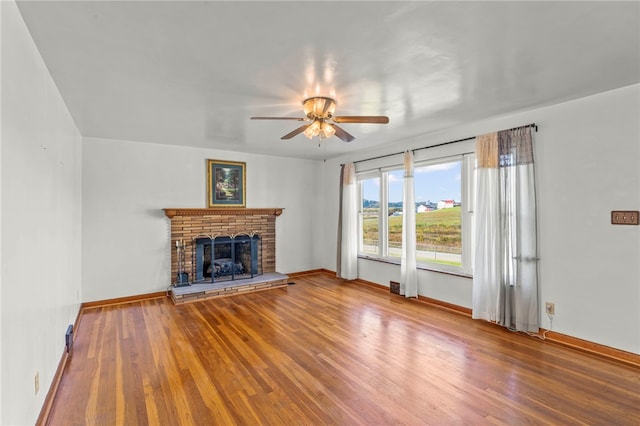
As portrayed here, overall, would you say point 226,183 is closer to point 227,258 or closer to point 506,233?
point 227,258

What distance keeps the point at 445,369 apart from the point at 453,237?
2187mm

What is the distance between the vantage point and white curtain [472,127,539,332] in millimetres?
3463

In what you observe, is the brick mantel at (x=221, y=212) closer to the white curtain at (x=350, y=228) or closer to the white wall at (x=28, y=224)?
the white curtain at (x=350, y=228)

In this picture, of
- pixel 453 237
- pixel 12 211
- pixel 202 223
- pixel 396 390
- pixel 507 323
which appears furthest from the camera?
pixel 202 223

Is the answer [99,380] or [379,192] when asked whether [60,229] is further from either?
[379,192]

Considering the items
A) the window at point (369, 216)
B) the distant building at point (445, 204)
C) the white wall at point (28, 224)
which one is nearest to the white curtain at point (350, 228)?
the window at point (369, 216)

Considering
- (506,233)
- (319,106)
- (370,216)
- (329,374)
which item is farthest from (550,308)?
(319,106)

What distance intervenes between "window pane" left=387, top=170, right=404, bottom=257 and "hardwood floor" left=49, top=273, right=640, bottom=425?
1.50m

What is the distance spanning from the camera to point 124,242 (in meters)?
4.85

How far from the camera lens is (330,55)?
2.21 metres

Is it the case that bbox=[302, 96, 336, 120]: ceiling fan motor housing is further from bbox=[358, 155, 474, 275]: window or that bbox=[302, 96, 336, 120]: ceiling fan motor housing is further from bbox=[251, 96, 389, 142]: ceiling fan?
bbox=[358, 155, 474, 275]: window

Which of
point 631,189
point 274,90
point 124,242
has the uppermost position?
point 274,90

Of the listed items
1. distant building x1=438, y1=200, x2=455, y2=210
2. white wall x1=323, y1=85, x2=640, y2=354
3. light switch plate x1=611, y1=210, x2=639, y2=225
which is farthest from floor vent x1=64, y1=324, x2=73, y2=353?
light switch plate x1=611, y1=210, x2=639, y2=225

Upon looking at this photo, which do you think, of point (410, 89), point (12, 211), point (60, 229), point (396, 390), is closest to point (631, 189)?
point (410, 89)
